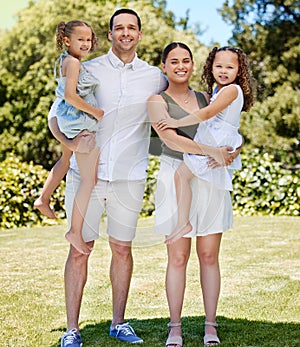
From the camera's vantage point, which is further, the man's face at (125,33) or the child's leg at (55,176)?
the child's leg at (55,176)

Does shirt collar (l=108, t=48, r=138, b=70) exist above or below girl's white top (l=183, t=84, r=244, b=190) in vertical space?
above

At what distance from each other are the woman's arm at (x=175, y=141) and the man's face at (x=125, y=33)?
30 cm

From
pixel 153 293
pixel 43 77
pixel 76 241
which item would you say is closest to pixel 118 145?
pixel 76 241

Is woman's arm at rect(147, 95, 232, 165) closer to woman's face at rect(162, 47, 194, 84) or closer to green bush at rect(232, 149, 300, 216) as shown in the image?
woman's face at rect(162, 47, 194, 84)

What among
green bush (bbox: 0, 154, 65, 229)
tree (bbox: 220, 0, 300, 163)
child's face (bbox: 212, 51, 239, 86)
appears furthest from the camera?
tree (bbox: 220, 0, 300, 163)

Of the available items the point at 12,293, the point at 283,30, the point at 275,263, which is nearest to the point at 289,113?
the point at 283,30

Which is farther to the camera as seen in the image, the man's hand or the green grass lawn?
the green grass lawn

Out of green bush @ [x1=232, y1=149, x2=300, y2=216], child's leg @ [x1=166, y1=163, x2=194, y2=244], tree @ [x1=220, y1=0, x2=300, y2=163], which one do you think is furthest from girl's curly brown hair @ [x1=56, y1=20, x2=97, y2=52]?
tree @ [x1=220, y1=0, x2=300, y2=163]

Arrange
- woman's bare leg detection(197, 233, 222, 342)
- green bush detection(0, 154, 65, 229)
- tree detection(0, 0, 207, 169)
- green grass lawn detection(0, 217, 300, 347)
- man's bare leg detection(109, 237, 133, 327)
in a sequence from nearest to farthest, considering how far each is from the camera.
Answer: woman's bare leg detection(197, 233, 222, 342)
man's bare leg detection(109, 237, 133, 327)
green grass lawn detection(0, 217, 300, 347)
green bush detection(0, 154, 65, 229)
tree detection(0, 0, 207, 169)

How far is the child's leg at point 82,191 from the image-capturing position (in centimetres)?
342

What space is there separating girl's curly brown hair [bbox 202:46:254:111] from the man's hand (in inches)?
26.9

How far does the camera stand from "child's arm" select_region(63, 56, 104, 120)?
10.8ft

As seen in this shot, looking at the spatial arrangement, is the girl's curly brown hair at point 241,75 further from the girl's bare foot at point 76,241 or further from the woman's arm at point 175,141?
the girl's bare foot at point 76,241

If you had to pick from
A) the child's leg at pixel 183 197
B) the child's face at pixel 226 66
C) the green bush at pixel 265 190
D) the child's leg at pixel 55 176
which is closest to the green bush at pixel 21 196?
the green bush at pixel 265 190
